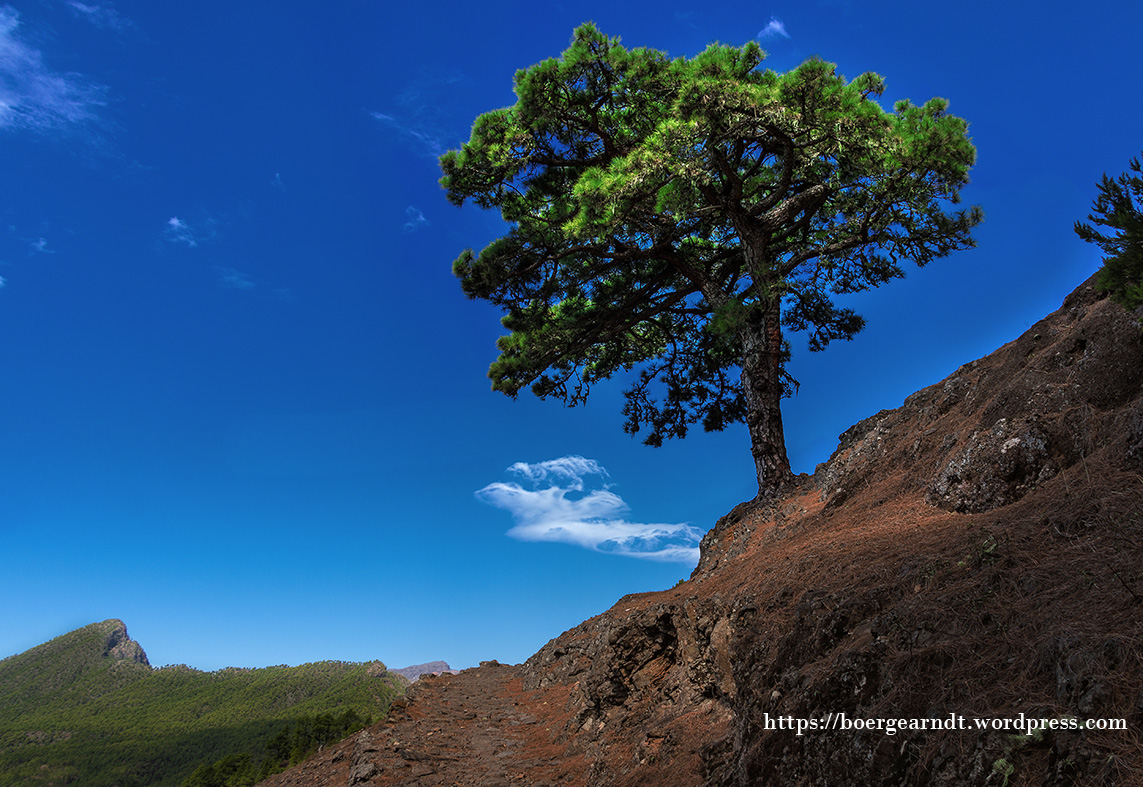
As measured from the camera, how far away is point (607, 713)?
21.8 ft

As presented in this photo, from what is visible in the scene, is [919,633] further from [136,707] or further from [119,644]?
[119,644]

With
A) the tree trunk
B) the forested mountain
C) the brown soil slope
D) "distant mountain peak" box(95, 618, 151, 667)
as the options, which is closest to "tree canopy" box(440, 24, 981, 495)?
the tree trunk

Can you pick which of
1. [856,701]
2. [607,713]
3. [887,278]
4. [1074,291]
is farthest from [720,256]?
[856,701]

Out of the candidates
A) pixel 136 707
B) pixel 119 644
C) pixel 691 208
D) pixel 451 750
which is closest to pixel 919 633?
pixel 451 750

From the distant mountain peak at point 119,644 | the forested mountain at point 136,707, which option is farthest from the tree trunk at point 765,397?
the distant mountain peak at point 119,644

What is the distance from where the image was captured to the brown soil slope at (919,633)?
248 cm

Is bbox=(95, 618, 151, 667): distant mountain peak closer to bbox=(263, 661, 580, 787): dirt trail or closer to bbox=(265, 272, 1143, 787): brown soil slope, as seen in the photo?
bbox=(263, 661, 580, 787): dirt trail

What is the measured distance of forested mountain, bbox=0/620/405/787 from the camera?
85688mm

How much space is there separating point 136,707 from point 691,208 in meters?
170

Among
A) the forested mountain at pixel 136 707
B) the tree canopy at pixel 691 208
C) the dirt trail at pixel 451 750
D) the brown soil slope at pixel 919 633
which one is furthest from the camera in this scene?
the forested mountain at pixel 136 707

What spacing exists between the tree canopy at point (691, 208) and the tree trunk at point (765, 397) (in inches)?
1.4

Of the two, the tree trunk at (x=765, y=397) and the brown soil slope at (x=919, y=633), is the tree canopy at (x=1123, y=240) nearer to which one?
A: the brown soil slope at (x=919, y=633)

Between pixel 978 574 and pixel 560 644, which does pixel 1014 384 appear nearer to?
pixel 978 574

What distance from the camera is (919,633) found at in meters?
3.14
